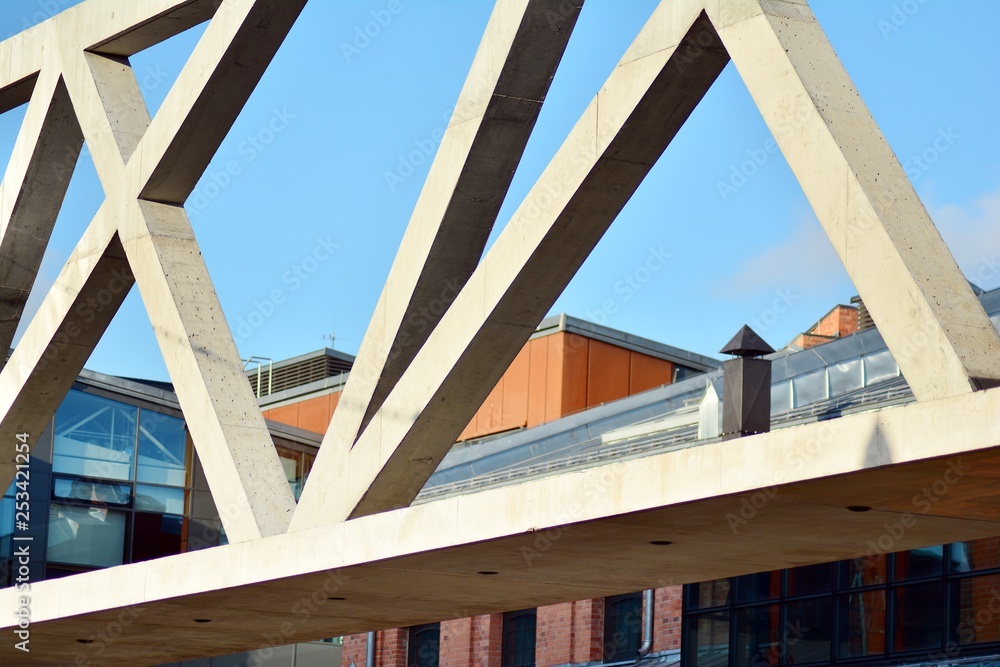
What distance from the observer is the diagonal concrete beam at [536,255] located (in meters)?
8.34

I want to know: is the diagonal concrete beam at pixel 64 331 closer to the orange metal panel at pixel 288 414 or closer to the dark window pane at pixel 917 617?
the dark window pane at pixel 917 617

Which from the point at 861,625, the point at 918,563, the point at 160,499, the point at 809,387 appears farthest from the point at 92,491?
the point at 918,563

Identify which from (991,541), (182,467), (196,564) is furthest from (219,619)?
(182,467)

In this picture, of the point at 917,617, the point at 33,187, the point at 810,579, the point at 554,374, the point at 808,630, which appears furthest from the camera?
the point at 554,374

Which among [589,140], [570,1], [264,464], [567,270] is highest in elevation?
[570,1]

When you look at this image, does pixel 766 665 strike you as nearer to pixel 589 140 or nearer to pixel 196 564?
pixel 196 564

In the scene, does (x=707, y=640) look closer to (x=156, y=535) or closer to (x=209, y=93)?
(x=209, y=93)

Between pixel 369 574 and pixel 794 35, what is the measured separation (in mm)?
4435

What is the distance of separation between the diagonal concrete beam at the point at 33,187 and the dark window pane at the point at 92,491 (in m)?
16.2

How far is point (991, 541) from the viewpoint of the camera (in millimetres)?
18469

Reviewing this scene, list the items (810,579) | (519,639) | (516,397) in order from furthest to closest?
(516,397) → (519,639) → (810,579)

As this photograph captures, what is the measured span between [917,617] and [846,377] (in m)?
8.10

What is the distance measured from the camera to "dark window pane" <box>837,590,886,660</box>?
65.5ft

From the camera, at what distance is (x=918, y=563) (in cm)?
1967
